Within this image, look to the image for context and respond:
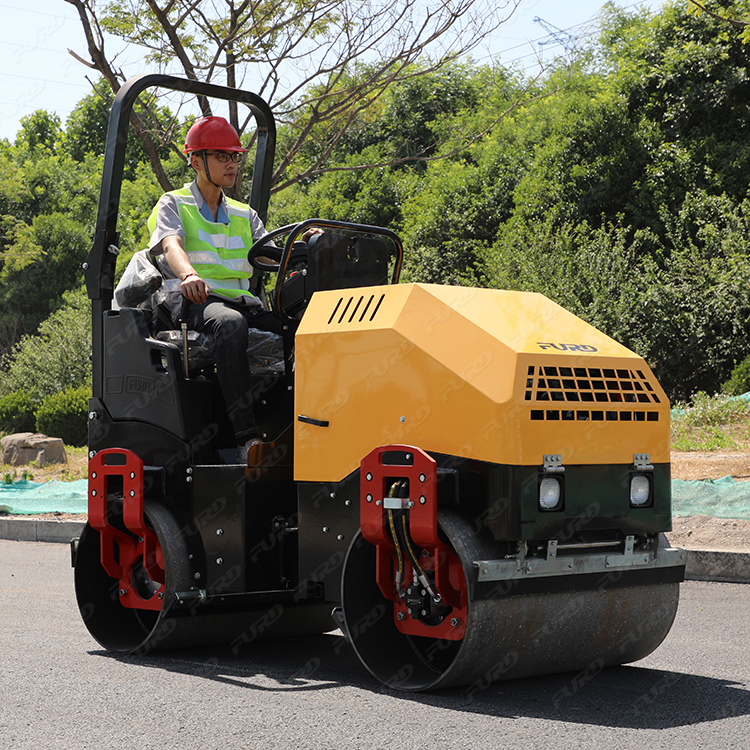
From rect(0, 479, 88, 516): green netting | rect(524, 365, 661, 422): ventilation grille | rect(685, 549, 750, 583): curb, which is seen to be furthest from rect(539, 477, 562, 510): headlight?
rect(0, 479, 88, 516): green netting

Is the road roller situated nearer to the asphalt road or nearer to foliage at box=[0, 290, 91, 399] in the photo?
the asphalt road

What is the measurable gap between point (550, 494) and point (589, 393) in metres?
0.48

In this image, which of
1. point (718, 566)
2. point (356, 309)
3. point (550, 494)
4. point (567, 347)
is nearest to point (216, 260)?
point (356, 309)

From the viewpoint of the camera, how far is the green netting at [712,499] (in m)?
9.92

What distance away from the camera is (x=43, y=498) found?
14664 mm

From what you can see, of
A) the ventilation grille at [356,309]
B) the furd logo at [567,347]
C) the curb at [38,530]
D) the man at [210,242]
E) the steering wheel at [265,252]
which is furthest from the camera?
the curb at [38,530]

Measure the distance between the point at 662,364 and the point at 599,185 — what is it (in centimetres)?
696

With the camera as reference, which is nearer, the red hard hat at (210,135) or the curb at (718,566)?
the red hard hat at (210,135)

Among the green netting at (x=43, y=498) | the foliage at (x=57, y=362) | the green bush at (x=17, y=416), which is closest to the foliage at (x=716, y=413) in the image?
the green netting at (x=43, y=498)

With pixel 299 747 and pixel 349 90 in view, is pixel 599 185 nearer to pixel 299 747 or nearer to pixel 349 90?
pixel 349 90

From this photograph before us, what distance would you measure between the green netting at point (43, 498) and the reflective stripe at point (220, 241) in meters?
8.49

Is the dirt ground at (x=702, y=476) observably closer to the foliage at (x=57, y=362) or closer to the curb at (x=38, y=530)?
the curb at (x=38, y=530)

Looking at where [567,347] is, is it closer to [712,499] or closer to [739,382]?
[712,499]

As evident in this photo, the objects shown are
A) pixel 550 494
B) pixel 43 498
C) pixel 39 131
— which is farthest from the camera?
pixel 39 131
